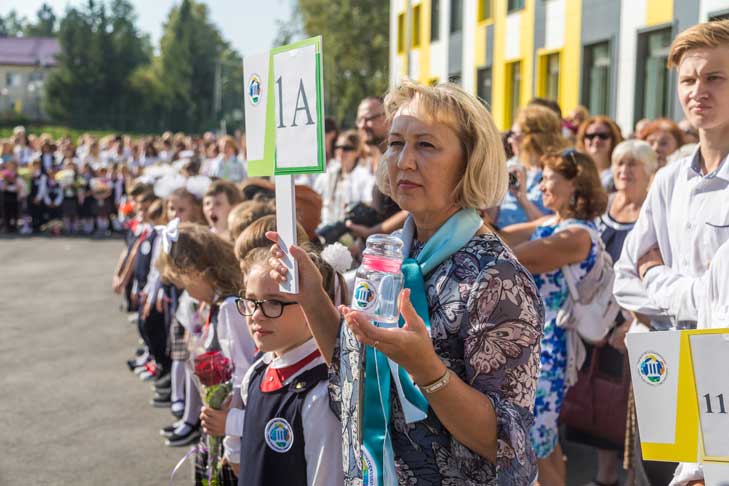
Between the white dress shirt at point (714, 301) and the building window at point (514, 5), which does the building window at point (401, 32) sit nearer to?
the building window at point (514, 5)

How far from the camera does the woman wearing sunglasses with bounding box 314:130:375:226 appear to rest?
7840 mm

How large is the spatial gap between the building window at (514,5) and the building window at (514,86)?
4.00 ft

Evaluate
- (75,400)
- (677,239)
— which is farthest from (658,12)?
(677,239)

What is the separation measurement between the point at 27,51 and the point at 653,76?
392 feet

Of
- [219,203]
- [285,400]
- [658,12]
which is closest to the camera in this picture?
[285,400]

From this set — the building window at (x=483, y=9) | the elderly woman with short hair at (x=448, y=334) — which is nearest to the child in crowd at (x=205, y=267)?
the elderly woman with short hair at (x=448, y=334)

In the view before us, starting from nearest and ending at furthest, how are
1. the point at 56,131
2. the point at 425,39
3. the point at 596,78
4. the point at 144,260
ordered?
1. the point at 144,260
2. the point at 596,78
3. the point at 425,39
4. the point at 56,131

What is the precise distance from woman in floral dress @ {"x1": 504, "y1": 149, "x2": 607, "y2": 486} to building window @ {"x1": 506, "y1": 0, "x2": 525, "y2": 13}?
15678mm

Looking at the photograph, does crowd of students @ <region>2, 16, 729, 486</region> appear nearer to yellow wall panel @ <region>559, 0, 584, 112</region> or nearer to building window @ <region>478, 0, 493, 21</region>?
yellow wall panel @ <region>559, 0, 584, 112</region>

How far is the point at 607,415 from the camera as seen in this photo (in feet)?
16.0

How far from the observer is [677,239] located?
3.26 meters

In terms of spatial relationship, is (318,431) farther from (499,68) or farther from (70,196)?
(499,68)

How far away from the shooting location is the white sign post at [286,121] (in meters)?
2.51

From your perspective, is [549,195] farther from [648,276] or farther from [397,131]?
[397,131]
